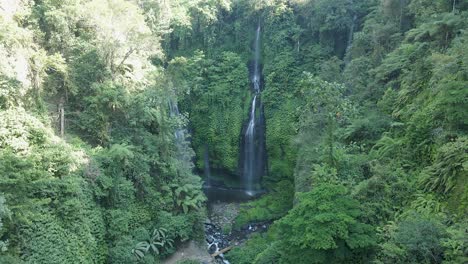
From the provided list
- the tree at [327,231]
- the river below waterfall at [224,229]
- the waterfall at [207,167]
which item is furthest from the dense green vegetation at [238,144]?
the waterfall at [207,167]

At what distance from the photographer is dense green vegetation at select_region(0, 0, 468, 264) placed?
11477 millimetres

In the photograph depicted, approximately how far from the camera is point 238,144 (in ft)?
98.4

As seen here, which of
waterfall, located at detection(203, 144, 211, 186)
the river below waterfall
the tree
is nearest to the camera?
the tree

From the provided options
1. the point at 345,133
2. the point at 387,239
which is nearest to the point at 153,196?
the point at 345,133

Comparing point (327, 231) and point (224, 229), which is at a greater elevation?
point (327, 231)

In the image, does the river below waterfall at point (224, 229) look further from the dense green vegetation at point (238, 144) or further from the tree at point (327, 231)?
the tree at point (327, 231)

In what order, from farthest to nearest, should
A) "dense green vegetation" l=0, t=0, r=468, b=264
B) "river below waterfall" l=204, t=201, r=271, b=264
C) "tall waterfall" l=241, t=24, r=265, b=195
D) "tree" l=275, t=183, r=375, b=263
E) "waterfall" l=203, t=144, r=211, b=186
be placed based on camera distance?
"waterfall" l=203, t=144, r=211, b=186 < "tall waterfall" l=241, t=24, r=265, b=195 < "river below waterfall" l=204, t=201, r=271, b=264 < "dense green vegetation" l=0, t=0, r=468, b=264 < "tree" l=275, t=183, r=375, b=263

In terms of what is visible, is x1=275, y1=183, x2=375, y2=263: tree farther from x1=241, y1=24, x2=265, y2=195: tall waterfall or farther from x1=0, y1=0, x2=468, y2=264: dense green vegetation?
x1=241, y1=24, x2=265, y2=195: tall waterfall

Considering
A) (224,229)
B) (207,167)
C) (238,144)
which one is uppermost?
(238,144)

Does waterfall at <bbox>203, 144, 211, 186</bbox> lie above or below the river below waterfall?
above

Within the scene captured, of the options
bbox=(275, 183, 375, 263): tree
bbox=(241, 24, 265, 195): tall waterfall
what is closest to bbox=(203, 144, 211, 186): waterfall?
bbox=(241, 24, 265, 195): tall waterfall

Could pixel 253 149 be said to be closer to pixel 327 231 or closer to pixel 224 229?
pixel 224 229

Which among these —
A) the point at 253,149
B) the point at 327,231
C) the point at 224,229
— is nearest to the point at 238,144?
the point at 253,149

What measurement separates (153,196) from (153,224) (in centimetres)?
140
